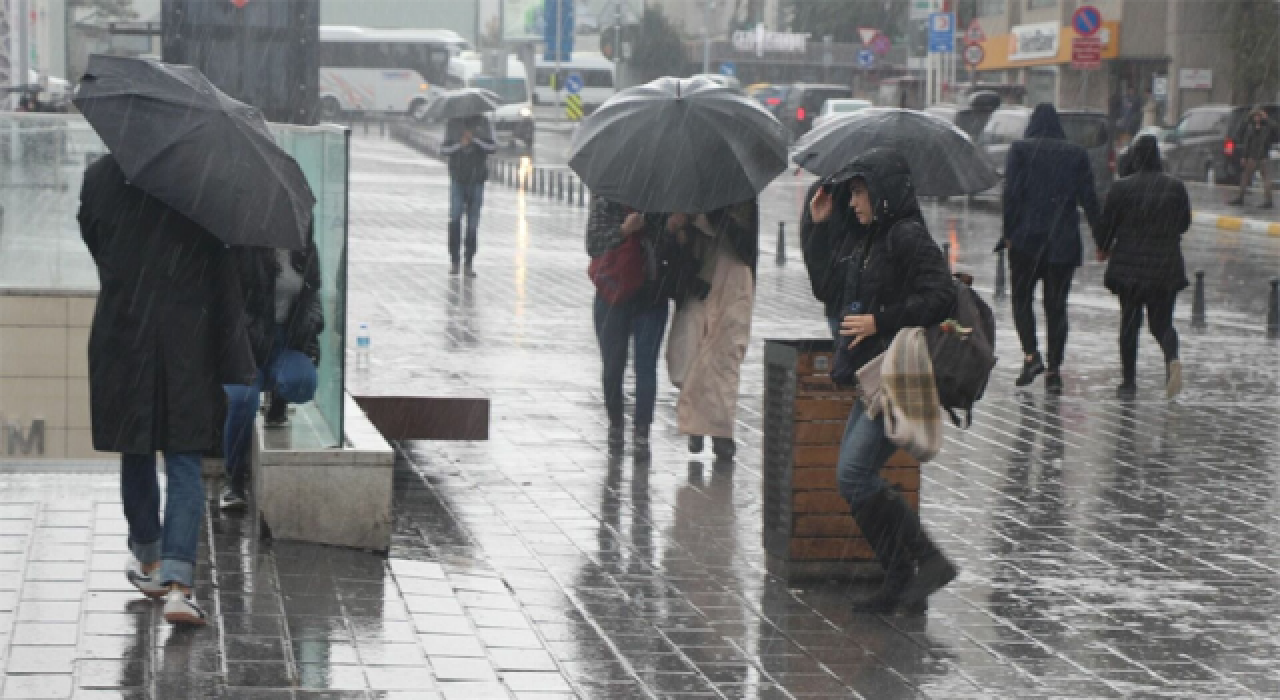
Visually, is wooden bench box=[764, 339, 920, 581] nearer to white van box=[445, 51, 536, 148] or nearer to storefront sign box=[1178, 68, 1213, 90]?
storefront sign box=[1178, 68, 1213, 90]

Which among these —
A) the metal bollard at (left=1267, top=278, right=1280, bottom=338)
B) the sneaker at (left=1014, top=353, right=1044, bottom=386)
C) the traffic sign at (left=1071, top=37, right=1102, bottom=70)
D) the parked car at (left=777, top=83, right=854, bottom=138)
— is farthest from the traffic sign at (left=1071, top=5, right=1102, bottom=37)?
the sneaker at (left=1014, top=353, right=1044, bottom=386)

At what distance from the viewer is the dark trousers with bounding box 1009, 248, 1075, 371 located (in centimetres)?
1368

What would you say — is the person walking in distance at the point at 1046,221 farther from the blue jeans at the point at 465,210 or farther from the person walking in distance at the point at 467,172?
the blue jeans at the point at 465,210

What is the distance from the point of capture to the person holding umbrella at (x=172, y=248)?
6.25 meters

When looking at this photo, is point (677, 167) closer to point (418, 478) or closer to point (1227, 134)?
point (418, 478)

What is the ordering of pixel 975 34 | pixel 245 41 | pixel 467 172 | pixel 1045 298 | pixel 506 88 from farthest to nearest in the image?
pixel 506 88 → pixel 975 34 → pixel 467 172 → pixel 1045 298 → pixel 245 41

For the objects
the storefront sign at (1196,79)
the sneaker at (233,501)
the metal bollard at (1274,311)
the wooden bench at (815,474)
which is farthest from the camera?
the storefront sign at (1196,79)

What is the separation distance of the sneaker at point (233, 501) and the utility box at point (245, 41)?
14.0 ft

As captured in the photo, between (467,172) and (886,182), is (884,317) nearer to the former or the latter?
(886,182)

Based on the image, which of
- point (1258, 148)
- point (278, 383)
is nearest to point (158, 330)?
point (278, 383)

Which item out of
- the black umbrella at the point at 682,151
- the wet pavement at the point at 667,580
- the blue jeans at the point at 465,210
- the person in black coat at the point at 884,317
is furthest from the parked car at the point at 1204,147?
the person in black coat at the point at 884,317

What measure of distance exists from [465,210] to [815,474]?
46.4ft

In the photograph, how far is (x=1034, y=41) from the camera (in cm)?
6222

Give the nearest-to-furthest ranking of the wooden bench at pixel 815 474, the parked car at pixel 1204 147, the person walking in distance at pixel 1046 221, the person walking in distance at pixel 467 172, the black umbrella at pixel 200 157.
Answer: the black umbrella at pixel 200 157, the wooden bench at pixel 815 474, the person walking in distance at pixel 1046 221, the person walking in distance at pixel 467 172, the parked car at pixel 1204 147
